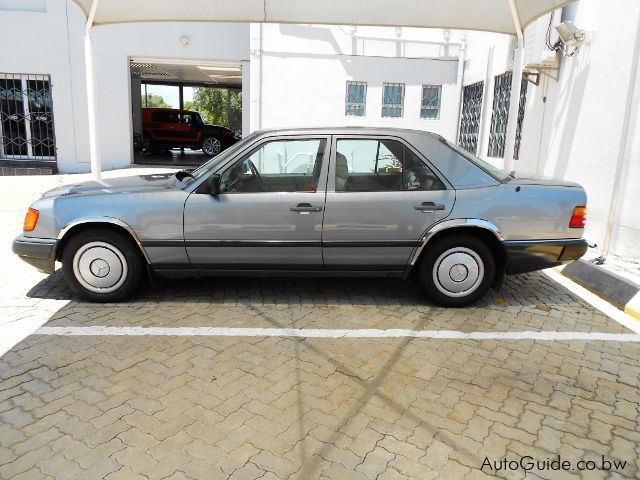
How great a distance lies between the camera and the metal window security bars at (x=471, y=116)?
1212 centimetres

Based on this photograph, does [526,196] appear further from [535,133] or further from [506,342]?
[535,133]

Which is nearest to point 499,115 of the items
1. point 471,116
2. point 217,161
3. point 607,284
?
point 471,116

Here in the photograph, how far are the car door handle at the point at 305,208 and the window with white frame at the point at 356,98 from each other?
1009cm

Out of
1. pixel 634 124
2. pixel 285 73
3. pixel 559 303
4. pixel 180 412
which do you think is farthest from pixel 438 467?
pixel 285 73

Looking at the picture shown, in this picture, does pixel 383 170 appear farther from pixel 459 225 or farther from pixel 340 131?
pixel 459 225

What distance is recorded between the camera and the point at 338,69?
13367 millimetres

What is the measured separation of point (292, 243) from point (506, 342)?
1.93 metres

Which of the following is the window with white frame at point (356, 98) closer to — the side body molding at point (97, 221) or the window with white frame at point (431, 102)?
the window with white frame at point (431, 102)

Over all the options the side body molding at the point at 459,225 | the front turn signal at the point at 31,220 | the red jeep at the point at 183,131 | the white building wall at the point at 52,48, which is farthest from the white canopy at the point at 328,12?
the red jeep at the point at 183,131

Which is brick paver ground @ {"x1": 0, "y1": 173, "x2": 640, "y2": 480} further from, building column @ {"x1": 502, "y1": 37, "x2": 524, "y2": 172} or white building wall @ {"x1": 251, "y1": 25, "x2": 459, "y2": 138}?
white building wall @ {"x1": 251, "y1": 25, "x2": 459, "y2": 138}

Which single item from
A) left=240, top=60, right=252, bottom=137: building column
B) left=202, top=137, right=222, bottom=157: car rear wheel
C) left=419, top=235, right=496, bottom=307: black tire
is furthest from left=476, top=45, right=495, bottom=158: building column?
left=202, top=137, right=222, bottom=157: car rear wheel

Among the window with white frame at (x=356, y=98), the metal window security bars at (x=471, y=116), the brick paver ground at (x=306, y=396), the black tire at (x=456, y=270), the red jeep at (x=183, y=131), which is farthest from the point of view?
the red jeep at (x=183, y=131)

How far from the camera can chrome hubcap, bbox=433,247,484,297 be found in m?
4.44

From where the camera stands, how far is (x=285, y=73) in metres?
13.1
